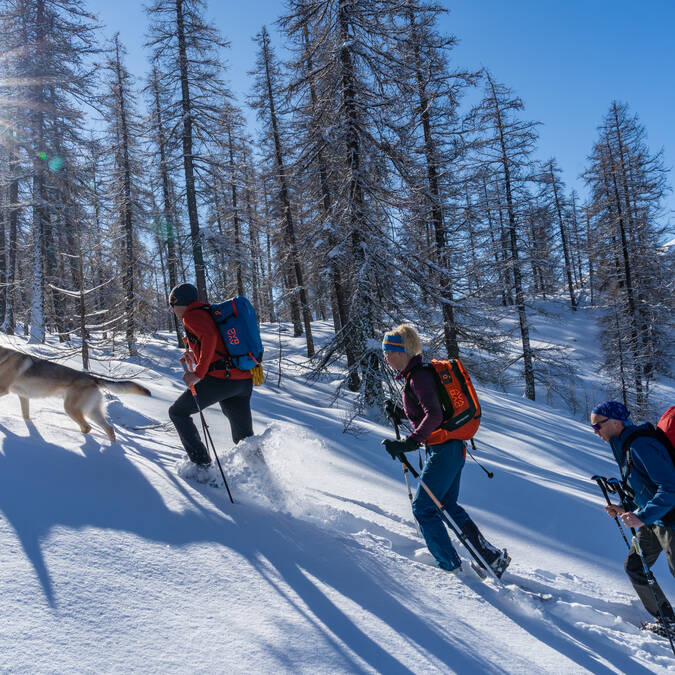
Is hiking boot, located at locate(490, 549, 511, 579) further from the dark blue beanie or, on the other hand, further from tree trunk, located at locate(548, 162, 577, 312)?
tree trunk, located at locate(548, 162, 577, 312)

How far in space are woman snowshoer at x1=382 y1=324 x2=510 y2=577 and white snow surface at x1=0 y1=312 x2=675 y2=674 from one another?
0.22m

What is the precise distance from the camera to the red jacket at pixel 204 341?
4.17 metres

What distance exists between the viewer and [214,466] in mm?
4586

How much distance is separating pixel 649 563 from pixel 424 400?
7.85ft

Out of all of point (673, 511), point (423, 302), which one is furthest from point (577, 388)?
point (673, 511)

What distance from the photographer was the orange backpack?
11.6 feet

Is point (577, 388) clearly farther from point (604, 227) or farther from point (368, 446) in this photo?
point (368, 446)

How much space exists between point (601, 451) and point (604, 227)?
621 inches

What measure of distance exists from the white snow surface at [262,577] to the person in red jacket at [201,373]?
0.50m

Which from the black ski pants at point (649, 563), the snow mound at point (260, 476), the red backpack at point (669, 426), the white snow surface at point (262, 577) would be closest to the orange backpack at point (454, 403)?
the white snow surface at point (262, 577)

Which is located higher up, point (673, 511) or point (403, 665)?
point (673, 511)

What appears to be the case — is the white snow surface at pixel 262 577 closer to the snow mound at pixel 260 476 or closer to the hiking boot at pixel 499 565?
the snow mound at pixel 260 476

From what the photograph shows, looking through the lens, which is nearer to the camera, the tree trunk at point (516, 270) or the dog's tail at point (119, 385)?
the dog's tail at point (119, 385)

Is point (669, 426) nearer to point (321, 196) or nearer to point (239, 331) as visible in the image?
point (239, 331)
